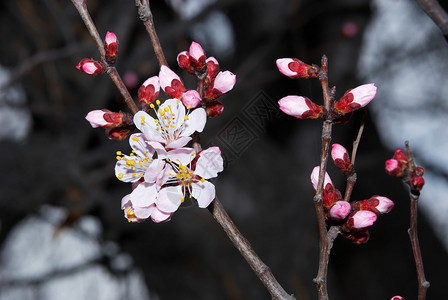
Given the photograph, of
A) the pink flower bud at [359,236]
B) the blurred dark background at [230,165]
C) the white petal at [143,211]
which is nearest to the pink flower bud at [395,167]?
the pink flower bud at [359,236]

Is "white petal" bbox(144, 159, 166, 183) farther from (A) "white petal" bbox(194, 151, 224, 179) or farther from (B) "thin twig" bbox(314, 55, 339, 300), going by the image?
(B) "thin twig" bbox(314, 55, 339, 300)

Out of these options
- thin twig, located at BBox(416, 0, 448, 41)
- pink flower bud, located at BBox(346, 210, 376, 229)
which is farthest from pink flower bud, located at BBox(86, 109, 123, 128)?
Answer: thin twig, located at BBox(416, 0, 448, 41)

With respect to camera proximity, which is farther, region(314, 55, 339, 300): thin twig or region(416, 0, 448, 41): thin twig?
region(416, 0, 448, 41): thin twig

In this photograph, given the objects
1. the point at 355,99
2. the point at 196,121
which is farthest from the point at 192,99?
the point at 355,99

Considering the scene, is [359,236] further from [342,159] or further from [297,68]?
[297,68]

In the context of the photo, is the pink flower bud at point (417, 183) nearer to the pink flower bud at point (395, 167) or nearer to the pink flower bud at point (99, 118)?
the pink flower bud at point (395, 167)
